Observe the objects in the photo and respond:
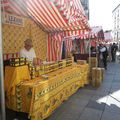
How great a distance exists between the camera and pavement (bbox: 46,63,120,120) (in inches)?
198

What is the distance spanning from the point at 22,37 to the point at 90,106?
3376 mm

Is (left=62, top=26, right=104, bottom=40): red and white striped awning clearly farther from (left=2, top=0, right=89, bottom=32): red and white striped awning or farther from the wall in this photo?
the wall

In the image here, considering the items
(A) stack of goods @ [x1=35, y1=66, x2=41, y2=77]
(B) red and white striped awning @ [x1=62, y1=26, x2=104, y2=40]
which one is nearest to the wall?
(B) red and white striped awning @ [x1=62, y1=26, x2=104, y2=40]

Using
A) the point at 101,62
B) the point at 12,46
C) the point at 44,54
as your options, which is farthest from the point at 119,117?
the point at 101,62

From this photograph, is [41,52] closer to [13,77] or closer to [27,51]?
[27,51]

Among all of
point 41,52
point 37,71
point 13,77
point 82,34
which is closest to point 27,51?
point 37,71

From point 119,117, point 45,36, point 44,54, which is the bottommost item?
point 119,117

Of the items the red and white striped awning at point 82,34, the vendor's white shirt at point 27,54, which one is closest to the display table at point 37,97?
the vendor's white shirt at point 27,54

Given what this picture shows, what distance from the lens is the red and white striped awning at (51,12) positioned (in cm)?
534

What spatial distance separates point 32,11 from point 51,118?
3674mm

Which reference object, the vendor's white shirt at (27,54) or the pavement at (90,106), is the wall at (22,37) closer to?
the vendor's white shirt at (27,54)

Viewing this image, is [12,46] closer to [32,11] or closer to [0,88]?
[32,11]

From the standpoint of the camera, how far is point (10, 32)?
6836 mm

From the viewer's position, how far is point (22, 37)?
7512mm
